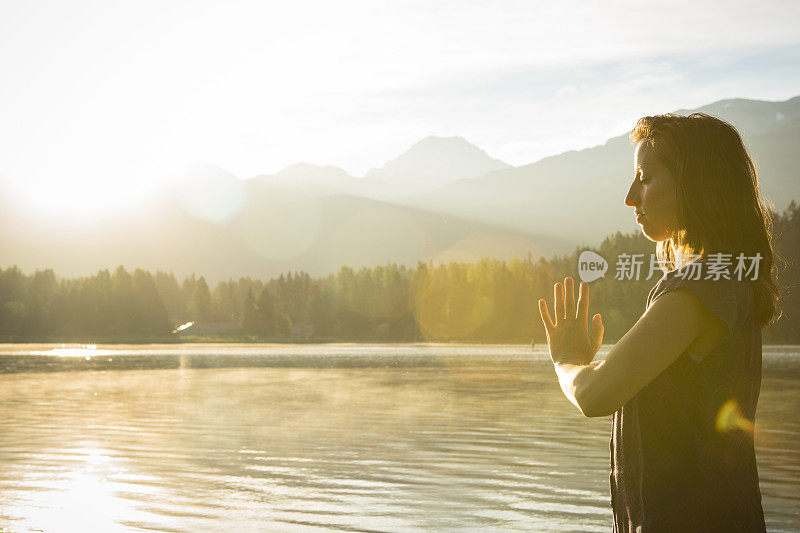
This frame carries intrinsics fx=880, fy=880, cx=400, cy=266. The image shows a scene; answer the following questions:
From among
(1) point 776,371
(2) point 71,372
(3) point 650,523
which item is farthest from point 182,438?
(1) point 776,371

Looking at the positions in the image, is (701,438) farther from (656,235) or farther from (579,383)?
(656,235)

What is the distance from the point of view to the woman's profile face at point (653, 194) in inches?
115

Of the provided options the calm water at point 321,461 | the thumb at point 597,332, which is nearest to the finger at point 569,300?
the thumb at point 597,332

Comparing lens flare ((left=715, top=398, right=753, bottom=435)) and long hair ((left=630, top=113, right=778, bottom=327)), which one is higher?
long hair ((left=630, top=113, right=778, bottom=327))

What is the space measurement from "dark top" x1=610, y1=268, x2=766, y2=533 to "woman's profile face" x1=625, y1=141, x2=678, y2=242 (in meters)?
0.26


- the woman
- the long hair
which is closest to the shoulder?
the woman

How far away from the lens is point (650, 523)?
2.81 meters

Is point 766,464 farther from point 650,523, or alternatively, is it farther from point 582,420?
point 650,523

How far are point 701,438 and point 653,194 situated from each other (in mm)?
804

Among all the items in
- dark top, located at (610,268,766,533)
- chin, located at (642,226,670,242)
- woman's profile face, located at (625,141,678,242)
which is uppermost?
woman's profile face, located at (625,141,678,242)

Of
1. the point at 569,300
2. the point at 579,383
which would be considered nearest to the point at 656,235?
the point at 569,300

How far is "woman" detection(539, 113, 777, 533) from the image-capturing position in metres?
2.65

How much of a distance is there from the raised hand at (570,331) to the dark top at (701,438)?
0.29 m

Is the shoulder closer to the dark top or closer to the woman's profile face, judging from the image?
the dark top
